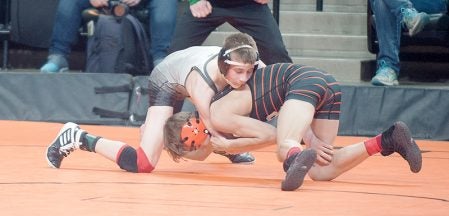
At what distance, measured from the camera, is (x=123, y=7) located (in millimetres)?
9500

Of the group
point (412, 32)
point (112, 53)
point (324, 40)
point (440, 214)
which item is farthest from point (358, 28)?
point (440, 214)

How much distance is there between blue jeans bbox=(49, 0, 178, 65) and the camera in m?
9.55

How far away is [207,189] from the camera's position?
5535 millimetres

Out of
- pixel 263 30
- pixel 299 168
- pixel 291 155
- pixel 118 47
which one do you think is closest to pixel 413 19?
pixel 263 30

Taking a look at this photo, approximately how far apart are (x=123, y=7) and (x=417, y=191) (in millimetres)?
4405

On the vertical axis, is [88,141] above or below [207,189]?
below

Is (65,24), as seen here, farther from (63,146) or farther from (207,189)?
(207,189)

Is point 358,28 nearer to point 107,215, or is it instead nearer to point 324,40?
point 324,40

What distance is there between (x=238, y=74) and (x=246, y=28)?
1624 millimetres

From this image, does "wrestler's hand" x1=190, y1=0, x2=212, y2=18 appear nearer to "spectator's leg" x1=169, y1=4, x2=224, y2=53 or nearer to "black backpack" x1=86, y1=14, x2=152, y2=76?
"spectator's leg" x1=169, y1=4, x2=224, y2=53

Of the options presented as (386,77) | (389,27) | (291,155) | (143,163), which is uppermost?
(291,155)

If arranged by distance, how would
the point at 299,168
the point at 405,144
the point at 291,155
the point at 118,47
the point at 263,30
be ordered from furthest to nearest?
the point at 118,47 → the point at 263,30 → the point at 405,144 → the point at 291,155 → the point at 299,168

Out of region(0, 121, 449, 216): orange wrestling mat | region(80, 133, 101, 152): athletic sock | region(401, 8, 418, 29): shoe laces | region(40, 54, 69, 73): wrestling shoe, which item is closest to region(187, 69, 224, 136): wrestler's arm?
region(0, 121, 449, 216): orange wrestling mat

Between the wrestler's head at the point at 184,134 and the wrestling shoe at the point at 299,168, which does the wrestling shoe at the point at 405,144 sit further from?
the wrestler's head at the point at 184,134
